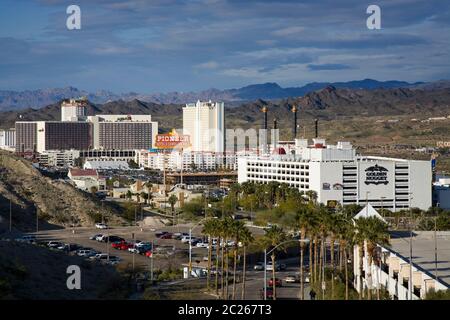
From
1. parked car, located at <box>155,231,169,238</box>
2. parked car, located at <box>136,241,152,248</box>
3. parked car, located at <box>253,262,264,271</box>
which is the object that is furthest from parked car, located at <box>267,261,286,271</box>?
parked car, located at <box>155,231,169,238</box>

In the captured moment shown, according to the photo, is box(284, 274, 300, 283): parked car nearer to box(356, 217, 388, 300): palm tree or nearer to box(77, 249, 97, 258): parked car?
box(356, 217, 388, 300): palm tree

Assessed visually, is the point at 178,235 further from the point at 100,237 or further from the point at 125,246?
the point at 125,246

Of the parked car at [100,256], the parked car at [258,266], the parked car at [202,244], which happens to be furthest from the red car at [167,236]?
the parked car at [258,266]

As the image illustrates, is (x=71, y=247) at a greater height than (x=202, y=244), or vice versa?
(x=71, y=247)

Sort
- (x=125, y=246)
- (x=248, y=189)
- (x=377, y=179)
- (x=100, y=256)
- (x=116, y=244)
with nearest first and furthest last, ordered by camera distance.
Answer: (x=100, y=256)
(x=125, y=246)
(x=116, y=244)
(x=377, y=179)
(x=248, y=189)

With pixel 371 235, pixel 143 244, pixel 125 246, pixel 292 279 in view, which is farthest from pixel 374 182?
pixel 371 235
